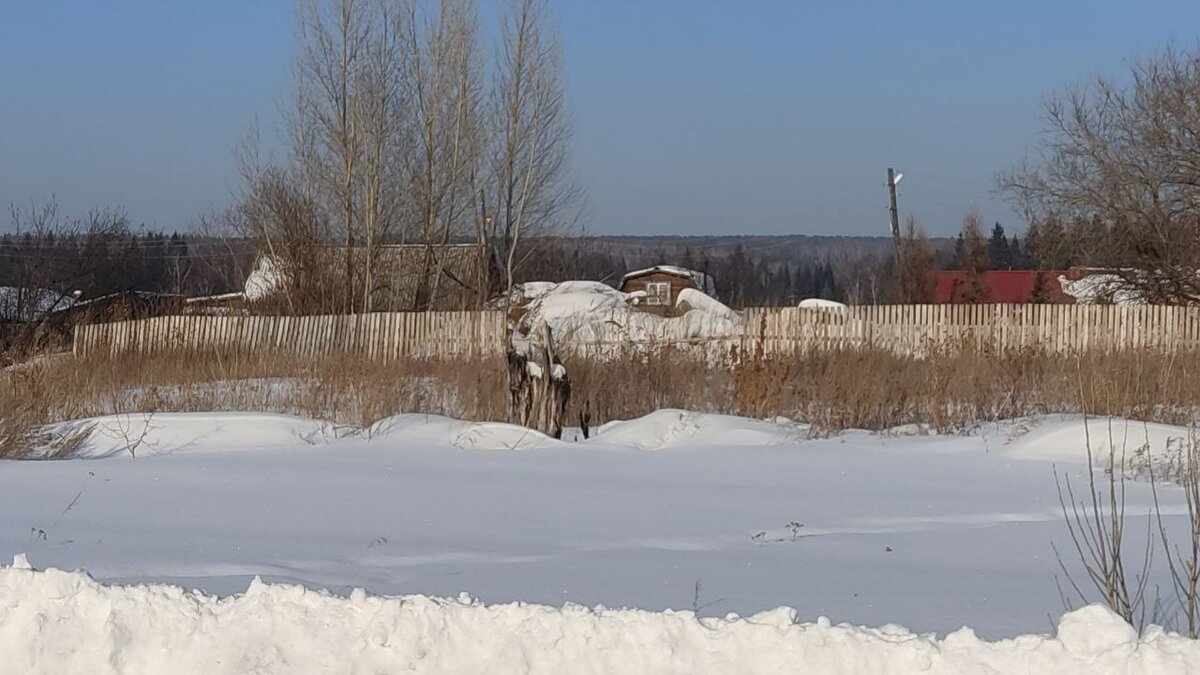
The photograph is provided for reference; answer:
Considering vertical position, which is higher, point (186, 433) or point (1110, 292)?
point (1110, 292)

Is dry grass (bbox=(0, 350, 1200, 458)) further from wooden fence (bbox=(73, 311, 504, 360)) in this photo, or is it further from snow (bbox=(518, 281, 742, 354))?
wooden fence (bbox=(73, 311, 504, 360))

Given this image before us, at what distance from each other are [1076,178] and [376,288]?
1682 centimetres

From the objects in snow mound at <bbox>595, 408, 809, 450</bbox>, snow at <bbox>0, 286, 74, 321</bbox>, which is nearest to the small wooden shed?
snow at <bbox>0, 286, 74, 321</bbox>

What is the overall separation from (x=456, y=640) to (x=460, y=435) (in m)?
6.87

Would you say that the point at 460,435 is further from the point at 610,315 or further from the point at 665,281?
the point at 665,281

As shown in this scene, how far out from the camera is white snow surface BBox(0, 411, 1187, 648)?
16.1ft

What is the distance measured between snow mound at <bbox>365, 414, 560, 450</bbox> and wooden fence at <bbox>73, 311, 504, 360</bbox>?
32.2ft

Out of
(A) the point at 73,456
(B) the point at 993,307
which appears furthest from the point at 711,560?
(B) the point at 993,307

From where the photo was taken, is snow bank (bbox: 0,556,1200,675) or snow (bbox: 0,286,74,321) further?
snow (bbox: 0,286,74,321)

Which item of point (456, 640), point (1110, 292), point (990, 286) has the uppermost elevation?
point (990, 286)

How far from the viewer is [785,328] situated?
24.4 m

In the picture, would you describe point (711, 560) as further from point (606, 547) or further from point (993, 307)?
point (993, 307)

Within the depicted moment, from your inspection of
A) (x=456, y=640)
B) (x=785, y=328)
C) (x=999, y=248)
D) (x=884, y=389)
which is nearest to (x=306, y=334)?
(x=785, y=328)

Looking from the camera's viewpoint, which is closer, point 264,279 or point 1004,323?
point 1004,323
